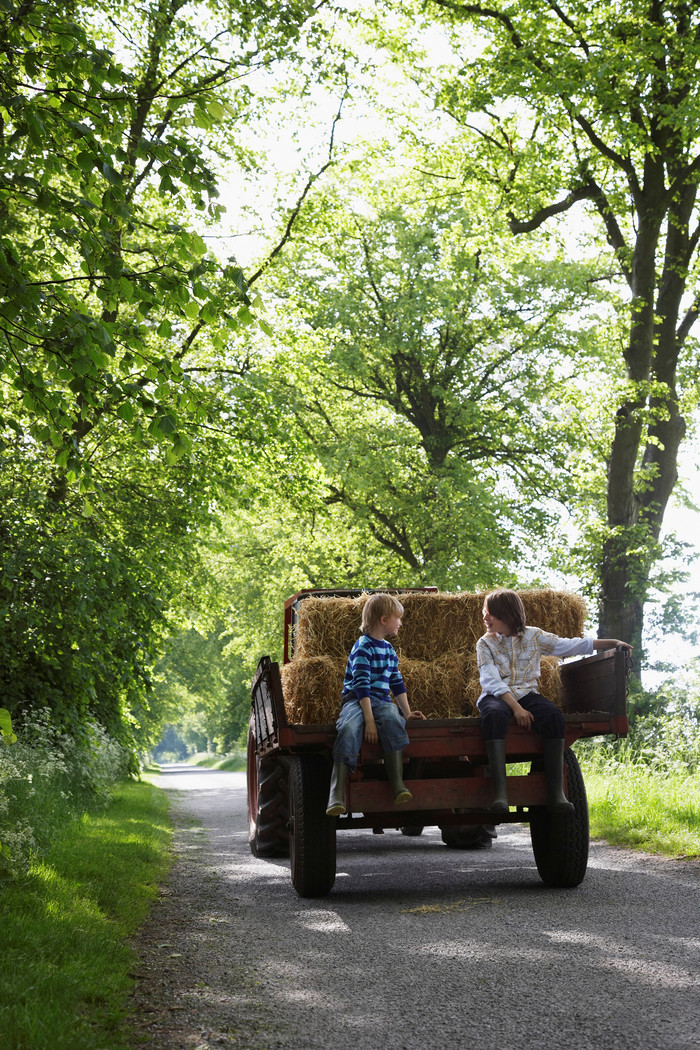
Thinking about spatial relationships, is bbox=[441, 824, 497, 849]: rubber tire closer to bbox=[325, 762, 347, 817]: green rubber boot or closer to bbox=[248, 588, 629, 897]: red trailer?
bbox=[248, 588, 629, 897]: red trailer

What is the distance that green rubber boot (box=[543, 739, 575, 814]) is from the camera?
21.7 feet

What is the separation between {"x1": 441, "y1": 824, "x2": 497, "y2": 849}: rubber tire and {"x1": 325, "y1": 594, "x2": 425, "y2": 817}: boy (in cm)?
311

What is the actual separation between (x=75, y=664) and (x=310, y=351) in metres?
9.01

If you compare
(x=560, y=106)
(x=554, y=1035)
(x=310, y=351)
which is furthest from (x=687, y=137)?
(x=554, y=1035)

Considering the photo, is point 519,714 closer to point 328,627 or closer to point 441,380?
point 328,627

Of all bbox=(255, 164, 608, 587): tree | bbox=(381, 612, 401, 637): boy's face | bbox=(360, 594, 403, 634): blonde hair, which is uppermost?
bbox=(255, 164, 608, 587): tree

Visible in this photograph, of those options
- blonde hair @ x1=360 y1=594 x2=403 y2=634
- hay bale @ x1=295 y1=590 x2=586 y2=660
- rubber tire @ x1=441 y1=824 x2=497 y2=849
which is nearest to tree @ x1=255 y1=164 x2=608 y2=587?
rubber tire @ x1=441 y1=824 x2=497 y2=849

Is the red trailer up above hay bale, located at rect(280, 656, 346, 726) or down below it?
below

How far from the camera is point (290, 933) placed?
5.72 m

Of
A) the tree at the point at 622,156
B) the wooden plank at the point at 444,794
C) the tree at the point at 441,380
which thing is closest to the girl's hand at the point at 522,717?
the wooden plank at the point at 444,794

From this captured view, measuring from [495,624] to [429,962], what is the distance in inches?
109

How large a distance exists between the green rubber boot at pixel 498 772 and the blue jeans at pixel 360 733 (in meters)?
0.59

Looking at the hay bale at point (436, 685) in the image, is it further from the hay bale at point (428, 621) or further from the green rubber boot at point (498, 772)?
the green rubber boot at point (498, 772)

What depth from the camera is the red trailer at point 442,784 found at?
668 centimetres
